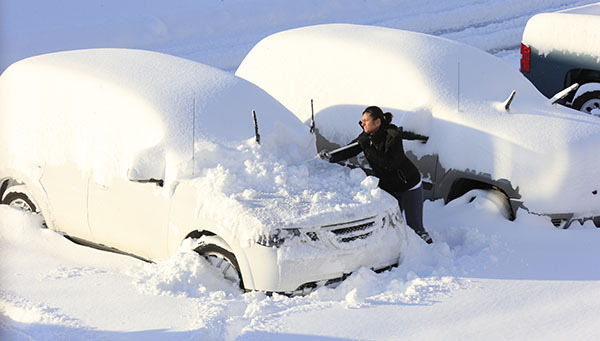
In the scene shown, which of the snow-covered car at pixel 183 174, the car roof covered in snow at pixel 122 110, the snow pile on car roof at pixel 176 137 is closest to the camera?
the snow-covered car at pixel 183 174

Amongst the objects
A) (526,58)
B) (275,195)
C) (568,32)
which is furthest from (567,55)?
(275,195)

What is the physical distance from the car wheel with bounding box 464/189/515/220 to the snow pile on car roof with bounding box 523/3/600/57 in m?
3.40

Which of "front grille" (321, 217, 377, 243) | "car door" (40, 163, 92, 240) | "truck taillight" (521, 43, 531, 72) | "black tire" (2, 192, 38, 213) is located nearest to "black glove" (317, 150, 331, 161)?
"front grille" (321, 217, 377, 243)

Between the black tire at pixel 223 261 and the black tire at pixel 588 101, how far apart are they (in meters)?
5.45

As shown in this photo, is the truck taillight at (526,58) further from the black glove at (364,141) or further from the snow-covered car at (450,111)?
the black glove at (364,141)

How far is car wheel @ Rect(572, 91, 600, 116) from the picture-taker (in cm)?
920

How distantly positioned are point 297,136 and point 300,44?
1.78m

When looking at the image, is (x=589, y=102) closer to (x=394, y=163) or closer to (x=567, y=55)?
(x=567, y=55)

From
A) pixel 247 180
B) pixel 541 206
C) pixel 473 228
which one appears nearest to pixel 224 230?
pixel 247 180

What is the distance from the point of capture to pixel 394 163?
629 cm

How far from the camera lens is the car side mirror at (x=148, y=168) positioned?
229 inches

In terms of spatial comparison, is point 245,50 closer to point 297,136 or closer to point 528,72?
point 528,72

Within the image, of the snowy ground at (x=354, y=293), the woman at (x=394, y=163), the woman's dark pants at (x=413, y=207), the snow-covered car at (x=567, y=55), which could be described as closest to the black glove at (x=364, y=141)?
the woman at (x=394, y=163)

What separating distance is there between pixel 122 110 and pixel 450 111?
276 centimetres
